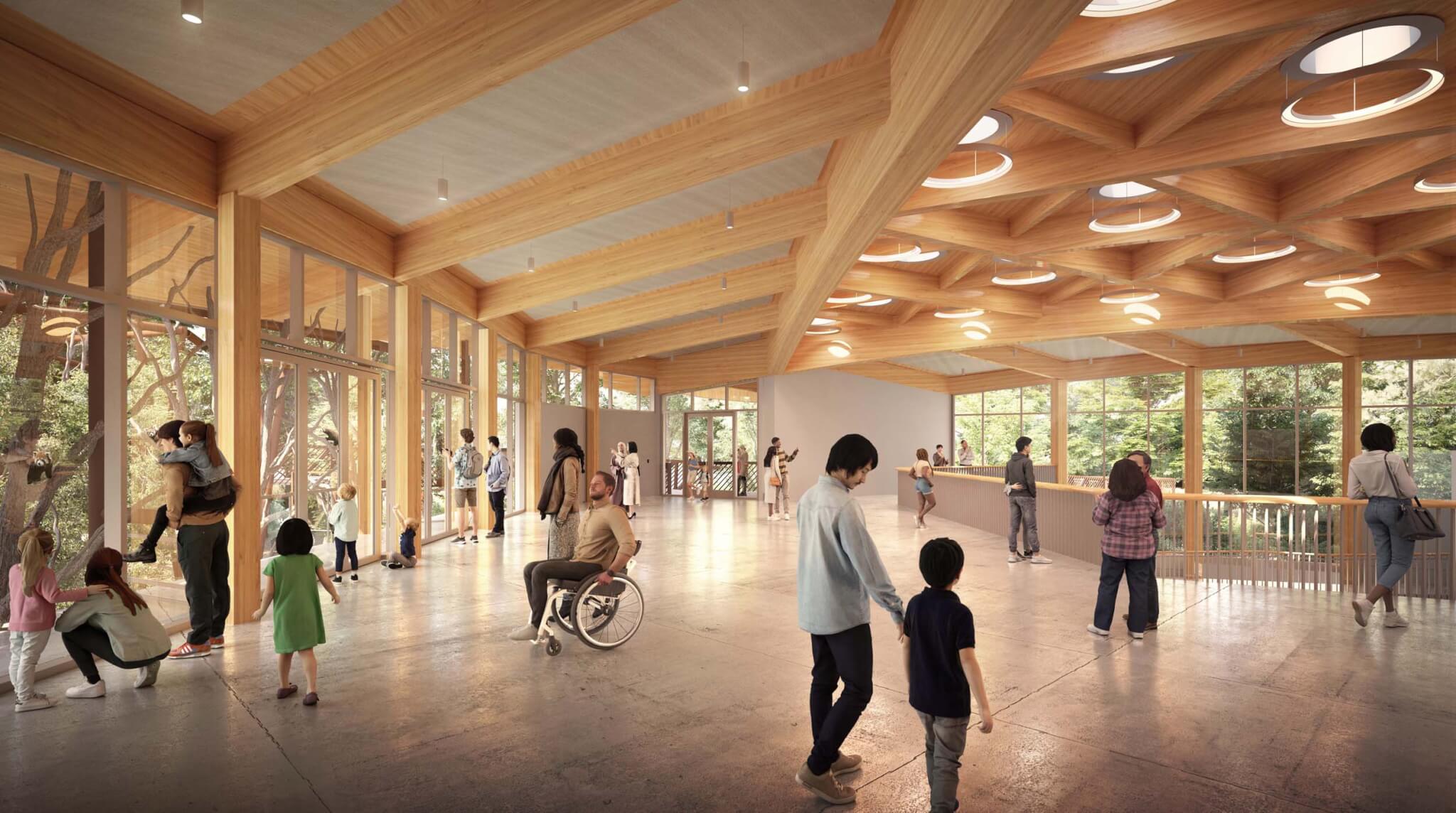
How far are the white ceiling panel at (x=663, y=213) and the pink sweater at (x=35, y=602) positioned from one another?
5.53 metres

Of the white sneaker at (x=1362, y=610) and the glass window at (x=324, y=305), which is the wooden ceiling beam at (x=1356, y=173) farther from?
the glass window at (x=324, y=305)

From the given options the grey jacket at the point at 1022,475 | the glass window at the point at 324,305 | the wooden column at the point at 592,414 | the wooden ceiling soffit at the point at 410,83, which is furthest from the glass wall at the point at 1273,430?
the wooden ceiling soffit at the point at 410,83

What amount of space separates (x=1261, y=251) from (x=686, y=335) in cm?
1066

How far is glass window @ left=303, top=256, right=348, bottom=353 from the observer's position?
26.5ft

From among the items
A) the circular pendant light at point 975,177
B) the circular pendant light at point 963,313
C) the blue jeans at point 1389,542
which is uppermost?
the circular pendant light at point 975,177

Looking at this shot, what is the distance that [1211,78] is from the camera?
5.61m

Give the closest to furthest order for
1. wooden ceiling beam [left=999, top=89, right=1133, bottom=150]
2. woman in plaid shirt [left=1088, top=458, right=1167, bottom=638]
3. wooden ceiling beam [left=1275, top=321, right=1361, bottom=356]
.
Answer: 1. woman in plaid shirt [left=1088, top=458, right=1167, bottom=638]
2. wooden ceiling beam [left=999, top=89, right=1133, bottom=150]
3. wooden ceiling beam [left=1275, top=321, right=1361, bottom=356]

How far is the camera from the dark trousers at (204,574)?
5.24 metres

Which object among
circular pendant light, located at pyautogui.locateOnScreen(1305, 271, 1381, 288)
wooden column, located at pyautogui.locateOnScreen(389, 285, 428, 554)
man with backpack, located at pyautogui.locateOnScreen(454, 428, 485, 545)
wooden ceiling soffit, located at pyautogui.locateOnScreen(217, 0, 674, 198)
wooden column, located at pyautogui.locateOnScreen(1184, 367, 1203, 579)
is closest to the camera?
wooden ceiling soffit, located at pyautogui.locateOnScreen(217, 0, 674, 198)

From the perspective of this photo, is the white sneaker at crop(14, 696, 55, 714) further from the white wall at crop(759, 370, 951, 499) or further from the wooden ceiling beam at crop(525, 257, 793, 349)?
the white wall at crop(759, 370, 951, 499)

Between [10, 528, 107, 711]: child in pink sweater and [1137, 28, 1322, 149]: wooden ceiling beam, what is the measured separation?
7276mm

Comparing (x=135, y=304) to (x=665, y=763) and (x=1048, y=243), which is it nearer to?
(x=665, y=763)

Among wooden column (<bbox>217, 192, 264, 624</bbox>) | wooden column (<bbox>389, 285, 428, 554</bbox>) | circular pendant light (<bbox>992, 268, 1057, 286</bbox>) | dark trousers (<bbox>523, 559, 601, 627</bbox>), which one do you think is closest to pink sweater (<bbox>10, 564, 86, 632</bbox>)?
wooden column (<bbox>217, 192, 264, 624</bbox>)

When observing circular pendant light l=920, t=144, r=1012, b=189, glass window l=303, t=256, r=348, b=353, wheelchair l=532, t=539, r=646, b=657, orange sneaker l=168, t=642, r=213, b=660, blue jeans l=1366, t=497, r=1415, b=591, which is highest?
circular pendant light l=920, t=144, r=1012, b=189
